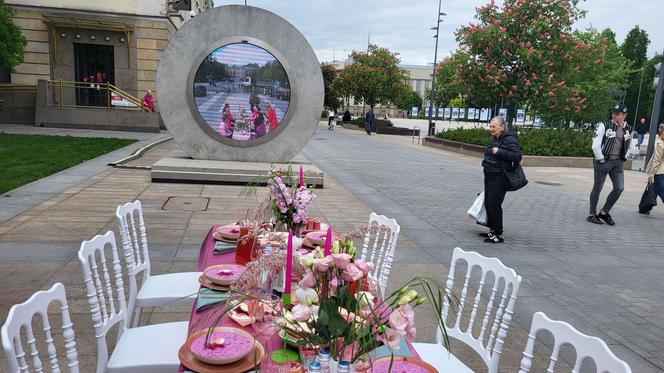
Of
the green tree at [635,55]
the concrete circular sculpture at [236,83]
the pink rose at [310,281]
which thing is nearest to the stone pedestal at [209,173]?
the concrete circular sculpture at [236,83]

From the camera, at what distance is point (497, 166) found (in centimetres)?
673

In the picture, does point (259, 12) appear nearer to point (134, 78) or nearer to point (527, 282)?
point (527, 282)

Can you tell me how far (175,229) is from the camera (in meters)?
6.68

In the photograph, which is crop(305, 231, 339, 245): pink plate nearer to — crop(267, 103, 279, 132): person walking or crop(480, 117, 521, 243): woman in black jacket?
crop(480, 117, 521, 243): woman in black jacket

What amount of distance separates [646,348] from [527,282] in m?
1.56

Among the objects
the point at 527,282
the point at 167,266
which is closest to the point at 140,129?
the point at 167,266

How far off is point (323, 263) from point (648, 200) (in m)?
10.4

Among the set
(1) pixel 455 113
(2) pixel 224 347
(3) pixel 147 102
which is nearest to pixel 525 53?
(3) pixel 147 102

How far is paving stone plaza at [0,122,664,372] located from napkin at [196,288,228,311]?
1159 millimetres

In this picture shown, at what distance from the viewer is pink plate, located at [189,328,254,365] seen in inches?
81.0

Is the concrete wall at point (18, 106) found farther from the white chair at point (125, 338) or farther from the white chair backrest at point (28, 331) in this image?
the white chair backrest at point (28, 331)

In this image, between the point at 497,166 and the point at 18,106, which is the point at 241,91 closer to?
the point at 497,166

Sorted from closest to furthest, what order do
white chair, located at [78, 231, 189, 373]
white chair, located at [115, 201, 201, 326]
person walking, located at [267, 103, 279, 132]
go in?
white chair, located at [78, 231, 189, 373]
white chair, located at [115, 201, 201, 326]
person walking, located at [267, 103, 279, 132]

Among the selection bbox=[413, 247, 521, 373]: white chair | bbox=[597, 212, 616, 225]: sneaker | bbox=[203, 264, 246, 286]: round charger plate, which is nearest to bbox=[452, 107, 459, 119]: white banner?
bbox=[597, 212, 616, 225]: sneaker
